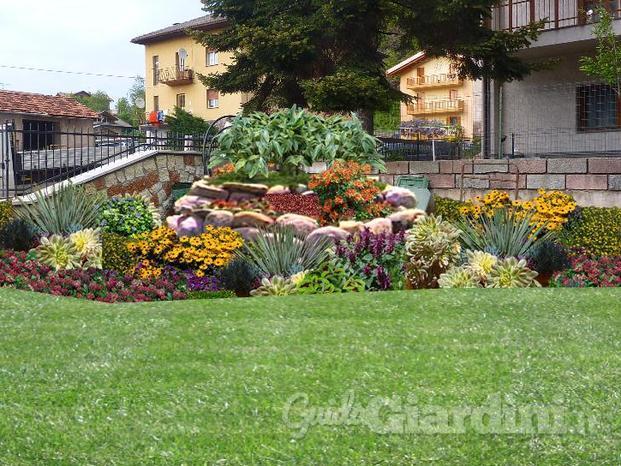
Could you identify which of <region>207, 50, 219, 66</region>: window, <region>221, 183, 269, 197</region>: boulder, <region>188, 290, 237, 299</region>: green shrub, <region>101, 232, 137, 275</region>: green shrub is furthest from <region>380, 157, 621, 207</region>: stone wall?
<region>207, 50, 219, 66</region>: window

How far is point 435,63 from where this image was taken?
52.6 meters

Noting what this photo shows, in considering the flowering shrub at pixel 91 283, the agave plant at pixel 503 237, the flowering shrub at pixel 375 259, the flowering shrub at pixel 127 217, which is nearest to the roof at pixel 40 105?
the flowering shrub at pixel 127 217

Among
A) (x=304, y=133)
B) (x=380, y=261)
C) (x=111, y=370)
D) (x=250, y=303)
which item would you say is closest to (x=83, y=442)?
(x=111, y=370)

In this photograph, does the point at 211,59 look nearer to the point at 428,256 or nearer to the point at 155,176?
the point at 155,176

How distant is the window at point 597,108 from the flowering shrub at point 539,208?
7467 millimetres

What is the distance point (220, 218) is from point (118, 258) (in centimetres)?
150

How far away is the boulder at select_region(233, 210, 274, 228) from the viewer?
37.2ft

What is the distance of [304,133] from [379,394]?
27.9 feet

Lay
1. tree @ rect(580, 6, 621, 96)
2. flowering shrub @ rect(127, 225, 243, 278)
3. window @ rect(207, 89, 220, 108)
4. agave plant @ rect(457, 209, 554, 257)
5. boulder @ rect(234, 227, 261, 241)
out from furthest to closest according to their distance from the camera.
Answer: window @ rect(207, 89, 220, 108), tree @ rect(580, 6, 621, 96), boulder @ rect(234, 227, 261, 241), flowering shrub @ rect(127, 225, 243, 278), agave plant @ rect(457, 209, 554, 257)

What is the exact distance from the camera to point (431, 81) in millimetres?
52688

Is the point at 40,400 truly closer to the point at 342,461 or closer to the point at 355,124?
the point at 342,461

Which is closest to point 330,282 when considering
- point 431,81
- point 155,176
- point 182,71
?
point 155,176

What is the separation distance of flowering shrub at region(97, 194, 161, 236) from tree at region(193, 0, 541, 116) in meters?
5.14

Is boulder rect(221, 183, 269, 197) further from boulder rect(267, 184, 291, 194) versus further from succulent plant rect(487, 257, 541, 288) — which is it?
succulent plant rect(487, 257, 541, 288)
